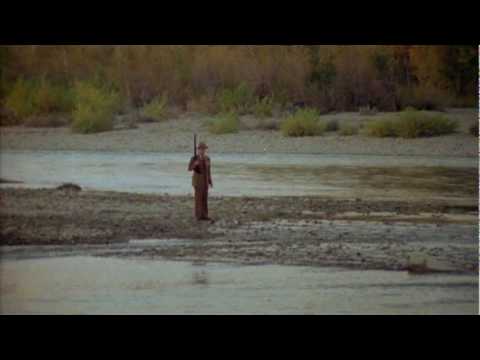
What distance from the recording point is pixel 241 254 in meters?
15.6

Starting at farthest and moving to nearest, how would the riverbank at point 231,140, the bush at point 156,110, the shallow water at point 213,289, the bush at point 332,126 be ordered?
the bush at point 156,110 → the bush at point 332,126 → the riverbank at point 231,140 → the shallow water at point 213,289

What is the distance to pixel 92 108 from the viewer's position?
87.9 ft

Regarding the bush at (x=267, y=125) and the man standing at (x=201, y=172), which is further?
the bush at (x=267, y=125)

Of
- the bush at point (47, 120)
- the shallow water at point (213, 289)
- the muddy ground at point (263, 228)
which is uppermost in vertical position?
the bush at point (47, 120)

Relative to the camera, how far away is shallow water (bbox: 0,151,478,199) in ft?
69.2

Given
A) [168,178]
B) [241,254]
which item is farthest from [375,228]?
[168,178]

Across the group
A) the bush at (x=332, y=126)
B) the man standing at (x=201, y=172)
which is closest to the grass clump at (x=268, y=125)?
the bush at (x=332, y=126)

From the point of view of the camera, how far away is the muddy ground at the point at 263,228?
1559cm

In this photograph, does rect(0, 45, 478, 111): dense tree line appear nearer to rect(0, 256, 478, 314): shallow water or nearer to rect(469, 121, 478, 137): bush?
rect(469, 121, 478, 137): bush

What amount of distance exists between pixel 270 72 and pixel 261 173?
5.26 metres

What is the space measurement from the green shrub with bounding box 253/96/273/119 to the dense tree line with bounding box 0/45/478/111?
1.40 ft

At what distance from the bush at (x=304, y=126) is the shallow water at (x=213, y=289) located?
39.4 feet

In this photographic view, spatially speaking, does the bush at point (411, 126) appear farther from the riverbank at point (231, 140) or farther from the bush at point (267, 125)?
the bush at point (267, 125)

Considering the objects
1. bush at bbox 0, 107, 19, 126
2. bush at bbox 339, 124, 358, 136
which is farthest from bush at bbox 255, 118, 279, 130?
bush at bbox 0, 107, 19, 126
